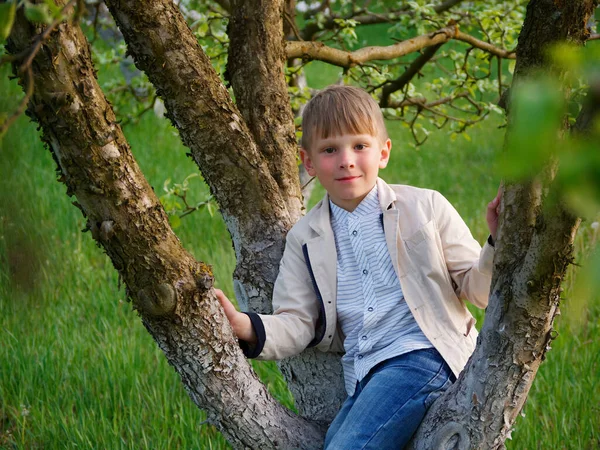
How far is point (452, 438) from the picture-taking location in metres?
1.44

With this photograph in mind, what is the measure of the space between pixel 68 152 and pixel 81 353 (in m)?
2.25

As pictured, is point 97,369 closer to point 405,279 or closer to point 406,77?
point 405,279

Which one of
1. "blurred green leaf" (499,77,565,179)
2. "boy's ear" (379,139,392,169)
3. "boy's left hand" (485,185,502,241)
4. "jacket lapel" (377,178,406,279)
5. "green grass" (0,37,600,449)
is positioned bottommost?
"green grass" (0,37,600,449)

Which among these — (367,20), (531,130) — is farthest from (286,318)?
(367,20)

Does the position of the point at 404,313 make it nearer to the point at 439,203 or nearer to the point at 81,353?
the point at 439,203

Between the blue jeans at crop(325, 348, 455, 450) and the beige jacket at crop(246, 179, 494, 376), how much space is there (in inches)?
2.3

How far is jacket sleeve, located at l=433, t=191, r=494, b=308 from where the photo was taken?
5.45ft

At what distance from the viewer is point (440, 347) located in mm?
1722

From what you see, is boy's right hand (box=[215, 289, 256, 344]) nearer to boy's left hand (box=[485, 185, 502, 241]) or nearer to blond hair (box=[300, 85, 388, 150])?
blond hair (box=[300, 85, 388, 150])

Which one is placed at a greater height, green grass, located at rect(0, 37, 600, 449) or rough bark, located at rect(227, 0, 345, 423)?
rough bark, located at rect(227, 0, 345, 423)

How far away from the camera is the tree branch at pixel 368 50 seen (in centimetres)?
251

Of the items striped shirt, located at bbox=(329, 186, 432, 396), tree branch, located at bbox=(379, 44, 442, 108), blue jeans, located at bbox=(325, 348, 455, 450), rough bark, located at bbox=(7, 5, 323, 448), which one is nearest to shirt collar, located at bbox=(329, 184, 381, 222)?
striped shirt, located at bbox=(329, 186, 432, 396)

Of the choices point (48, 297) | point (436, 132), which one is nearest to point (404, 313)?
point (48, 297)

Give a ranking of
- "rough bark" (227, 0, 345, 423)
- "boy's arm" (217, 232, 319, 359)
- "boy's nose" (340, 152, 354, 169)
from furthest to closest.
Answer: "rough bark" (227, 0, 345, 423)
"boy's nose" (340, 152, 354, 169)
"boy's arm" (217, 232, 319, 359)
